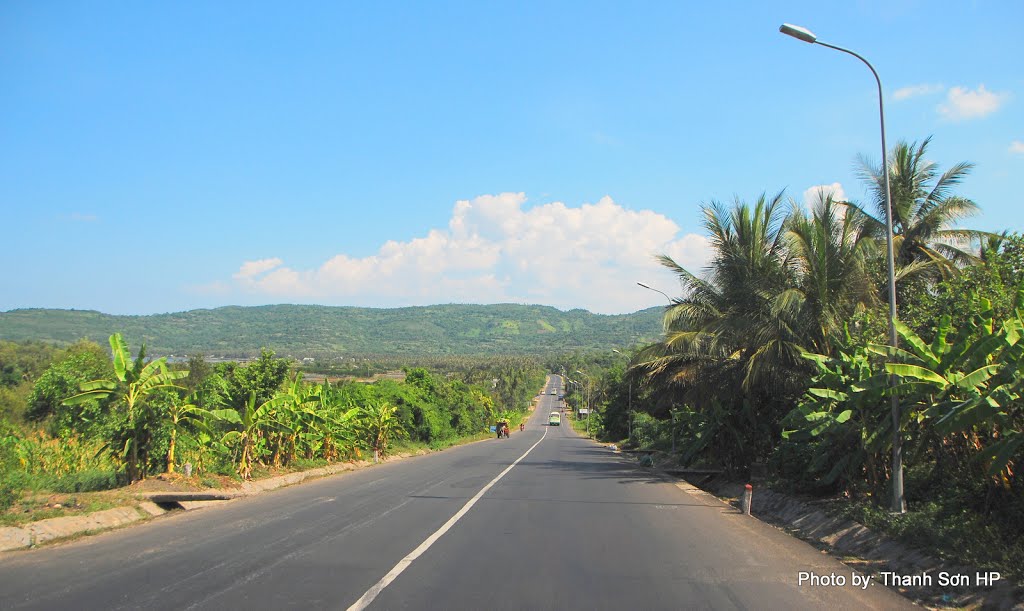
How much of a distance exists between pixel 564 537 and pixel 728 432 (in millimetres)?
13929

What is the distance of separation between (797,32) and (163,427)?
47.1ft

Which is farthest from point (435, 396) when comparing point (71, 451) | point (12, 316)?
point (12, 316)

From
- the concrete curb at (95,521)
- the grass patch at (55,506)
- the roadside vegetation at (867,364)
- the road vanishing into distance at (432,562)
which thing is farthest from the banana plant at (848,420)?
the grass patch at (55,506)

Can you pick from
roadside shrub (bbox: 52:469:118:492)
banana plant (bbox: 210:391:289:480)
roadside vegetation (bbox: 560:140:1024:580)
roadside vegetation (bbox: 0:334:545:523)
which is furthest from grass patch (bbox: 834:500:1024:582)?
banana plant (bbox: 210:391:289:480)

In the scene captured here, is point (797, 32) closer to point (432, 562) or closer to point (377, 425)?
point (432, 562)

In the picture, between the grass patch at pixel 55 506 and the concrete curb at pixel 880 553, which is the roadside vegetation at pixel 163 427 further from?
the concrete curb at pixel 880 553

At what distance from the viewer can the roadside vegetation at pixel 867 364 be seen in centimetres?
889

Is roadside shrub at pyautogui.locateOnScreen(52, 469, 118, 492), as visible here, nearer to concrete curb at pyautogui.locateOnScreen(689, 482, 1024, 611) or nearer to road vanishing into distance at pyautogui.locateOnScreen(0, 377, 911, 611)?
road vanishing into distance at pyautogui.locateOnScreen(0, 377, 911, 611)

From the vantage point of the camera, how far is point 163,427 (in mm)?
14062

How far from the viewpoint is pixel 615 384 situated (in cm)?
5688

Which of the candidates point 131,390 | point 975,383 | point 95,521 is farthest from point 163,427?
point 975,383

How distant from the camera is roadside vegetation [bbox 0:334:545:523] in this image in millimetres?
13227

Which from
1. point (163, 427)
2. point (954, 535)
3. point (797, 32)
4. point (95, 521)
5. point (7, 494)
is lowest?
point (95, 521)

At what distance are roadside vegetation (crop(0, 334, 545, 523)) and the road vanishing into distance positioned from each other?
2.27 m
